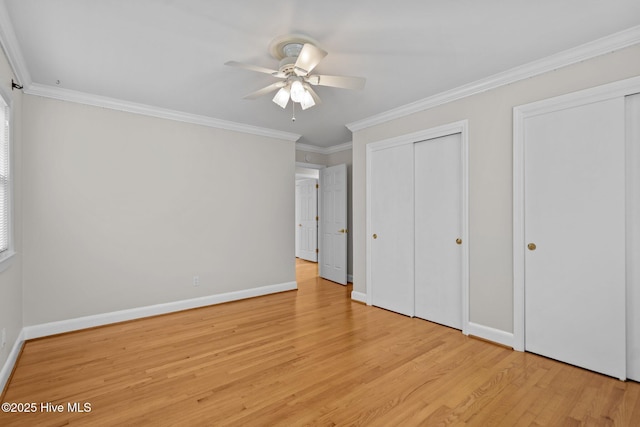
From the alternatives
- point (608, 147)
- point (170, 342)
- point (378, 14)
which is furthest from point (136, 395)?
point (608, 147)

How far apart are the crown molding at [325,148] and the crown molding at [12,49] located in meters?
3.58

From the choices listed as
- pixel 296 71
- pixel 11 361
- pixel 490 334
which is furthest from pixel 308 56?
pixel 11 361

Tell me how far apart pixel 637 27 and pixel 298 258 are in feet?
24.4

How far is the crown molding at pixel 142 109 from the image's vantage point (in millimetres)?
3111

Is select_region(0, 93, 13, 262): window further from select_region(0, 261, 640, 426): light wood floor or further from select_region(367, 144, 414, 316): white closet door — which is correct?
select_region(367, 144, 414, 316): white closet door

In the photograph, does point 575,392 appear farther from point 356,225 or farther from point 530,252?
point 356,225

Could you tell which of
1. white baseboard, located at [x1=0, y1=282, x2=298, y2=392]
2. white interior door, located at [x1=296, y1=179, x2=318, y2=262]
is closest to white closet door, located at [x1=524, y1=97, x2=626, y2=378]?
white baseboard, located at [x1=0, y1=282, x2=298, y2=392]

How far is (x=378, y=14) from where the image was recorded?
6.45 feet

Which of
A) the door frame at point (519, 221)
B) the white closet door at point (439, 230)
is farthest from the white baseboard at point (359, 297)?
the door frame at point (519, 221)

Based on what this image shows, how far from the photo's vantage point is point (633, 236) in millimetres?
2262

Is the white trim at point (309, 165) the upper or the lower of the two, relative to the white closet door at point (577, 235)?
upper

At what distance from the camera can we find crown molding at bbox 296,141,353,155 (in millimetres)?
5520

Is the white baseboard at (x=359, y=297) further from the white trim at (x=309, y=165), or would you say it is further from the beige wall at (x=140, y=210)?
the white trim at (x=309, y=165)

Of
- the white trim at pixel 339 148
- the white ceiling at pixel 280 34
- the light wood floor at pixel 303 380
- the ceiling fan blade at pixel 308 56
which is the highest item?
the white ceiling at pixel 280 34
